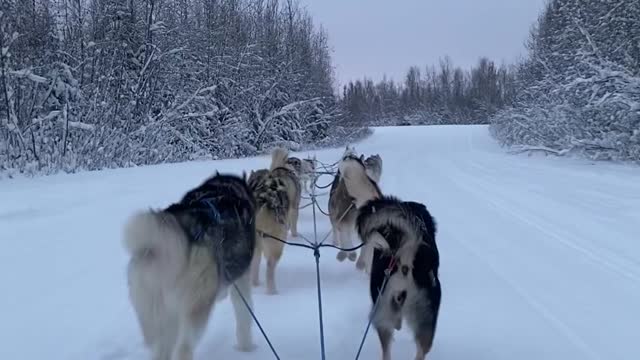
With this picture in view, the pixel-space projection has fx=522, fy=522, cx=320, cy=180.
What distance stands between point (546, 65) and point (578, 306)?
21821 mm

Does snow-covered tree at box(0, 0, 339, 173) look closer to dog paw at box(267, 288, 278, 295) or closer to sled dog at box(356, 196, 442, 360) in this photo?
dog paw at box(267, 288, 278, 295)

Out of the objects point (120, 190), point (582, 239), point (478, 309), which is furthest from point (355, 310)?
point (120, 190)

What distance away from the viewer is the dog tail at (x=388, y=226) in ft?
9.00

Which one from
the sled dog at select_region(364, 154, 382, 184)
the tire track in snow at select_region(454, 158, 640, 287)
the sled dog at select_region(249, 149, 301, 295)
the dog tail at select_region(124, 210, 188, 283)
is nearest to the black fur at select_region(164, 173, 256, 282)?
the dog tail at select_region(124, 210, 188, 283)

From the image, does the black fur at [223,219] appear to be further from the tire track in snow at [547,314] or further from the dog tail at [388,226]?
the tire track in snow at [547,314]

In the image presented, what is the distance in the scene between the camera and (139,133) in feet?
49.5

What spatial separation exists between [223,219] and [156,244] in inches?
→ 24.6

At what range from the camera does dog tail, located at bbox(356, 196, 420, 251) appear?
2744 millimetres

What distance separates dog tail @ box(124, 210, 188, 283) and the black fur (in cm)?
12

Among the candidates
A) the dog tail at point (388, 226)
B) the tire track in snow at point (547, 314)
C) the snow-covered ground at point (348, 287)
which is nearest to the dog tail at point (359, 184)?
the snow-covered ground at point (348, 287)

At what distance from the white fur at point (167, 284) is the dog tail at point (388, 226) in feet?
2.92

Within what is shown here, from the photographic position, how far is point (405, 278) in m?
2.71

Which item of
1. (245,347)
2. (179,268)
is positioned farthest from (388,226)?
(245,347)

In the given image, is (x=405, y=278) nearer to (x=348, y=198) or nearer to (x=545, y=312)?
(x=545, y=312)
